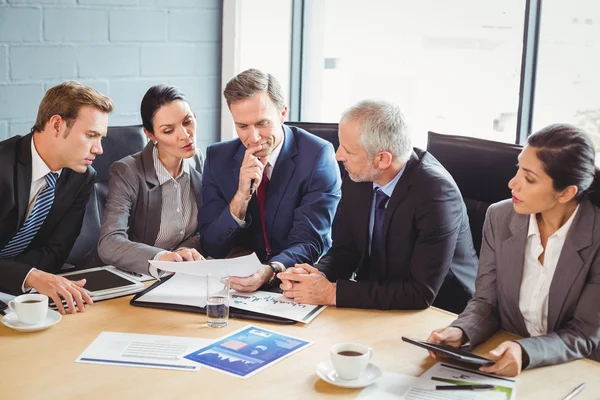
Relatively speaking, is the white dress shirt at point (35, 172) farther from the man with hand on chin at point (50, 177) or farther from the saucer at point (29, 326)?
the saucer at point (29, 326)

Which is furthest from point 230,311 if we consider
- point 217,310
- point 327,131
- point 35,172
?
point 327,131

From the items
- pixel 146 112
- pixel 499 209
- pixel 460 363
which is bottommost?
pixel 460 363

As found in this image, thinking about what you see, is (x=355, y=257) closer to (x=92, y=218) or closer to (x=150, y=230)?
(x=150, y=230)

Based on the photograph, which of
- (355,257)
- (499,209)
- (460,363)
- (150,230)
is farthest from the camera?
(150,230)

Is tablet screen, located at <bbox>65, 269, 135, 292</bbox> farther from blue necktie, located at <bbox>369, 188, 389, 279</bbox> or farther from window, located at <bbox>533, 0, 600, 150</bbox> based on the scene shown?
window, located at <bbox>533, 0, 600, 150</bbox>

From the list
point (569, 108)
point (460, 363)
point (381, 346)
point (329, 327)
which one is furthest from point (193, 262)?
point (569, 108)

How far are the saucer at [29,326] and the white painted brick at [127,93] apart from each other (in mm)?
1633

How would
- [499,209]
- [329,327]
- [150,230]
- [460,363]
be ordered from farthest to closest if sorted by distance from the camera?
[150,230] → [499,209] → [329,327] → [460,363]

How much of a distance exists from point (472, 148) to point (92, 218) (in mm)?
1413

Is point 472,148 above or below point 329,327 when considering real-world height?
above

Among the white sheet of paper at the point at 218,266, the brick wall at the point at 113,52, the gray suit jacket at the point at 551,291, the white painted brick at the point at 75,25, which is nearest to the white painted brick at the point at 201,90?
the brick wall at the point at 113,52

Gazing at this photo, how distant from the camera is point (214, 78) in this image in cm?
374

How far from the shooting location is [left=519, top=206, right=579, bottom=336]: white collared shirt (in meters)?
1.88

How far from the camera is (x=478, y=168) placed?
241 cm
